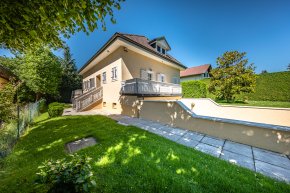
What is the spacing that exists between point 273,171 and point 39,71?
2164 centimetres

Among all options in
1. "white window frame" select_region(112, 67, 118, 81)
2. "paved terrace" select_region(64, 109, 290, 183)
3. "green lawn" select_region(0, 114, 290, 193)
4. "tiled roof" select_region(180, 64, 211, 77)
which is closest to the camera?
"green lawn" select_region(0, 114, 290, 193)

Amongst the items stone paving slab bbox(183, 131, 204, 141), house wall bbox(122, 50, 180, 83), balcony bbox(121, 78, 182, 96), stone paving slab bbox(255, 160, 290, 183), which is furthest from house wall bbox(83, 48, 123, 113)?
stone paving slab bbox(255, 160, 290, 183)

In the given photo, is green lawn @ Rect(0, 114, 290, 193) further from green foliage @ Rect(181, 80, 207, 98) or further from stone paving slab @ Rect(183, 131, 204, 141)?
green foliage @ Rect(181, 80, 207, 98)

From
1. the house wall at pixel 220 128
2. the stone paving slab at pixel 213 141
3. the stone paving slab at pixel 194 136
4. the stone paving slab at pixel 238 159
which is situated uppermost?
the house wall at pixel 220 128

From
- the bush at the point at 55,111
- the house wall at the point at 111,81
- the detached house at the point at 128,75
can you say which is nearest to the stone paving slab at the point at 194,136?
the detached house at the point at 128,75

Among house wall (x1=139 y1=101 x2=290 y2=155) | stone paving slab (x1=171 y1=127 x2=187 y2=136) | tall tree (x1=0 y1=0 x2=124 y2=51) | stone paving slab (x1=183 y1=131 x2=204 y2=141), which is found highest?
tall tree (x1=0 y1=0 x2=124 y2=51)

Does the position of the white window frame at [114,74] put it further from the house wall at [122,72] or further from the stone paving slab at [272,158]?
the stone paving slab at [272,158]

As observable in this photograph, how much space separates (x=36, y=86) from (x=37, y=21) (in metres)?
16.8

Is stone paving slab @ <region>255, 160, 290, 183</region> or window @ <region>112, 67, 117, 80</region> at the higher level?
window @ <region>112, 67, 117, 80</region>

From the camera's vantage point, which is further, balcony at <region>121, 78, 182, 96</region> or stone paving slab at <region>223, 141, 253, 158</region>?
balcony at <region>121, 78, 182, 96</region>

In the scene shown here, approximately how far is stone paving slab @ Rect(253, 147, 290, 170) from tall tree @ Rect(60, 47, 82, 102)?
29.7 meters

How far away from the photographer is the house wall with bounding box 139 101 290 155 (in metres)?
3.97

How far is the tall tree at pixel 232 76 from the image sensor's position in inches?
482

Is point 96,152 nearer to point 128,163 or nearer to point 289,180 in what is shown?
point 128,163
